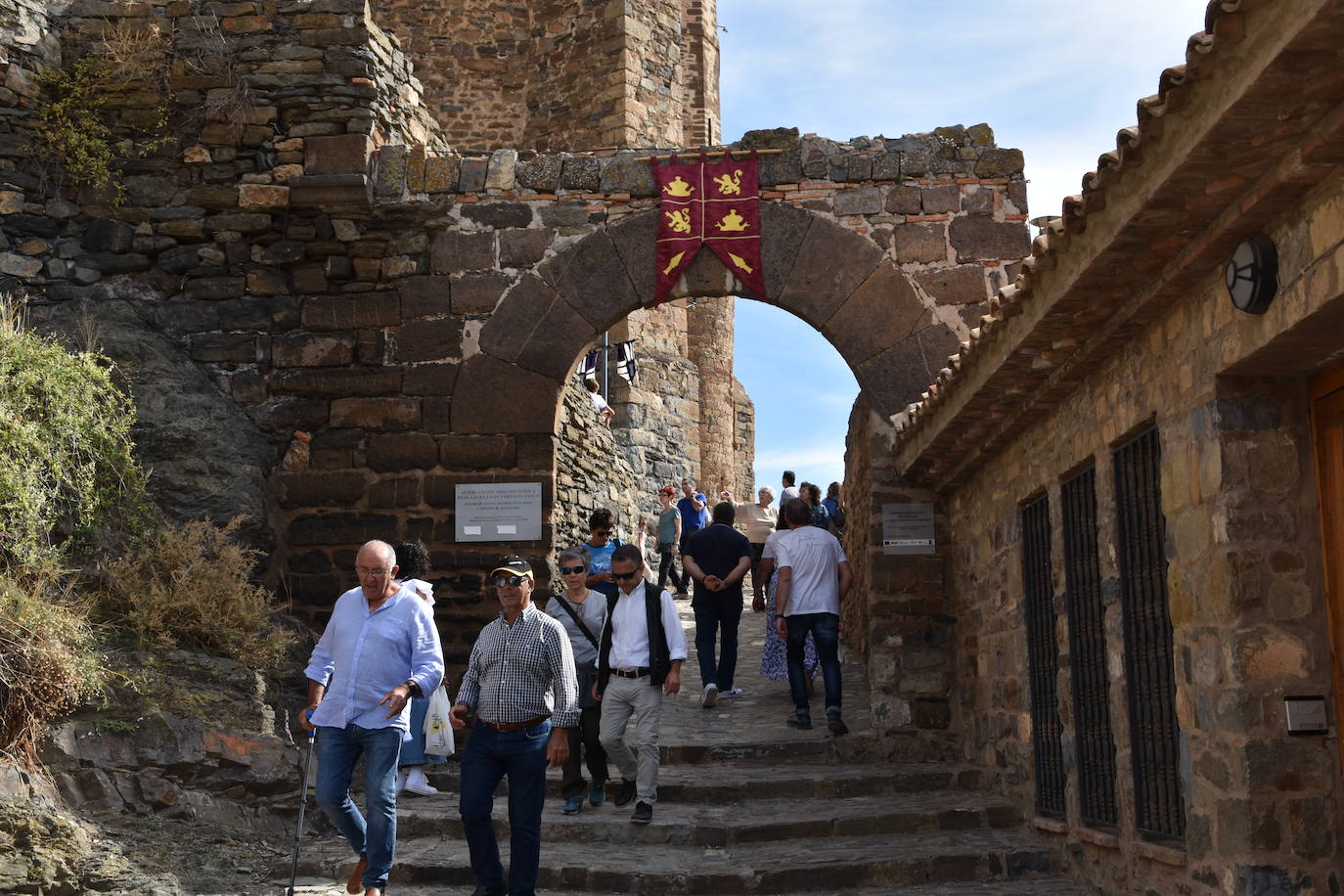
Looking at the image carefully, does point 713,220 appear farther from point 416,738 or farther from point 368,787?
point 368,787

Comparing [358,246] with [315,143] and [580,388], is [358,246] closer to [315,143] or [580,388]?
[315,143]

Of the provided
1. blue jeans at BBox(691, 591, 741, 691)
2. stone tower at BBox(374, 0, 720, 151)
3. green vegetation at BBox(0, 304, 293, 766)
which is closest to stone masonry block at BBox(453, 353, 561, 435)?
blue jeans at BBox(691, 591, 741, 691)

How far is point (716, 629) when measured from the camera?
9.35 metres

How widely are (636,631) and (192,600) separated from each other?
2619mm

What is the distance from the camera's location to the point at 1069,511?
5.87 meters

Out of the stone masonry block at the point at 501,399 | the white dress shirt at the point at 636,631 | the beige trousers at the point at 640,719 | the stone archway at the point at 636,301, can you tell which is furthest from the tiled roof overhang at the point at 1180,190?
the stone masonry block at the point at 501,399

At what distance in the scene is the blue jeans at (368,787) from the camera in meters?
5.35

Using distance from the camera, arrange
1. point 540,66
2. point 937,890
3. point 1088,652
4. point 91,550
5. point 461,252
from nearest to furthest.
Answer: point 1088,652 < point 937,890 < point 91,550 < point 461,252 < point 540,66

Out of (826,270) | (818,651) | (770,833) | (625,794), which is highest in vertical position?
(826,270)

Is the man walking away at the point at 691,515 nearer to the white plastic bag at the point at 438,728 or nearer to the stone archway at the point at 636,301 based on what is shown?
the stone archway at the point at 636,301

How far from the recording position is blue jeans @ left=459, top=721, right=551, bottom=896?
542cm

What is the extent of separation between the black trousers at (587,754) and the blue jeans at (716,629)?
6.43ft

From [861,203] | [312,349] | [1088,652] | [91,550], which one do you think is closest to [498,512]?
[312,349]

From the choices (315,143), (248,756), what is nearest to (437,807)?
(248,756)
